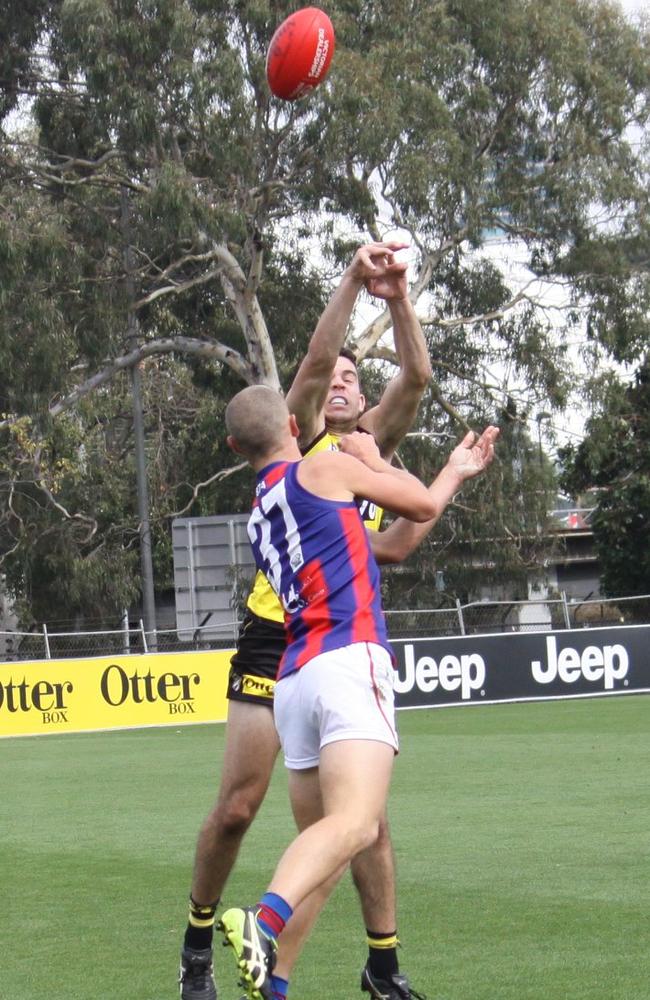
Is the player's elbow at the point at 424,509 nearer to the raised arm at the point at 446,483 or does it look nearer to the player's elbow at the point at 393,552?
the raised arm at the point at 446,483

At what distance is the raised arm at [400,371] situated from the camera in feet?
17.8

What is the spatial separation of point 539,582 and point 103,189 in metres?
15.0

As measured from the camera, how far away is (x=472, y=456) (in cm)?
552

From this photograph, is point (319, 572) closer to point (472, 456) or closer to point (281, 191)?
point (472, 456)

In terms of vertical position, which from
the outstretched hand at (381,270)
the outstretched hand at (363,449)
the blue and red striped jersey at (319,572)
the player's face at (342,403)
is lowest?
the blue and red striped jersey at (319,572)

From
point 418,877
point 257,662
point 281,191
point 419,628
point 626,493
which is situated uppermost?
point 281,191

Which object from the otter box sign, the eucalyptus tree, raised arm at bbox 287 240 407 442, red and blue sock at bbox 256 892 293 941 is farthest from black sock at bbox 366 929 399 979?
the eucalyptus tree

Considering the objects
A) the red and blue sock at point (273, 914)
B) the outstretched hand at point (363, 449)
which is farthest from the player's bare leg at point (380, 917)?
the outstretched hand at point (363, 449)

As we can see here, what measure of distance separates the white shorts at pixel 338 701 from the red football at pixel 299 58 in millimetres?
8309

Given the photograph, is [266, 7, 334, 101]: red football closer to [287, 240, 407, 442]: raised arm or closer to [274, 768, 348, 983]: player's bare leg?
[287, 240, 407, 442]: raised arm

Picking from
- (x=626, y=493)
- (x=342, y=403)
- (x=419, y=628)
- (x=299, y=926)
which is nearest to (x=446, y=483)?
(x=342, y=403)

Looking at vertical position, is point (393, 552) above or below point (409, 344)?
below

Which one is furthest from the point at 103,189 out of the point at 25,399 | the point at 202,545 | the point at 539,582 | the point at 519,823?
the point at 519,823

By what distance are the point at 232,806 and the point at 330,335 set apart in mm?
1760
